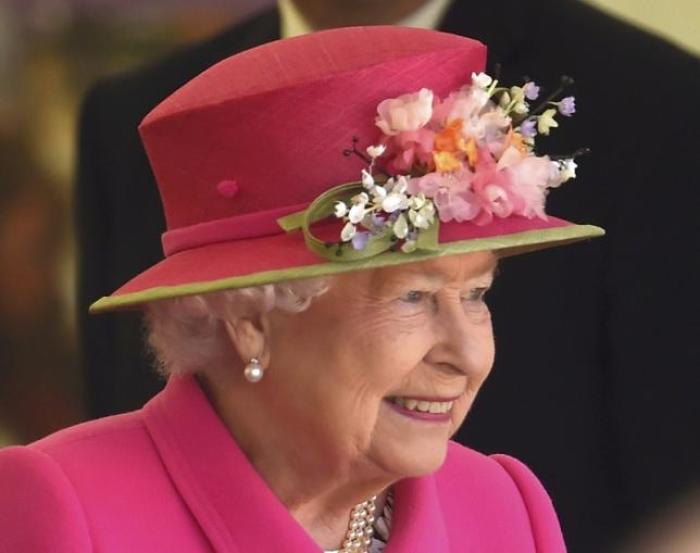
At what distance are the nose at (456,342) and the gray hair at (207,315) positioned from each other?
0.12m

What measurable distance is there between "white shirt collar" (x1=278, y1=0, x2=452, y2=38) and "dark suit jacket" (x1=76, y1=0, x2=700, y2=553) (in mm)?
18

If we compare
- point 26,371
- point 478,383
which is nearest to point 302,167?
point 478,383

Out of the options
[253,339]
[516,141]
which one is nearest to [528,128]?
[516,141]

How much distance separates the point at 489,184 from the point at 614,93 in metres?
0.81

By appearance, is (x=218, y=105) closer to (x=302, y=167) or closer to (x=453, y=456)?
(x=302, y=167)

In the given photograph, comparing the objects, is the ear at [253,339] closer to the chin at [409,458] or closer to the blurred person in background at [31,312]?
the chin at [409,458]

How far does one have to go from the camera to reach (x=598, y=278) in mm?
2039

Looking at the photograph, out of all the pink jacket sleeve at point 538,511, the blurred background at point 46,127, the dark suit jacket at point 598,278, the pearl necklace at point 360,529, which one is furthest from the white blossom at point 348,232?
the blurred background at point 46,127

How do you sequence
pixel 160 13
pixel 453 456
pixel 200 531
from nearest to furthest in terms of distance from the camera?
pixel 200 531 < pixel 453 456 < pixel 160 13

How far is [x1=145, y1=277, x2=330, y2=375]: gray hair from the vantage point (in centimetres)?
135

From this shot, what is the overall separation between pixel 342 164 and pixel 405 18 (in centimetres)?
79

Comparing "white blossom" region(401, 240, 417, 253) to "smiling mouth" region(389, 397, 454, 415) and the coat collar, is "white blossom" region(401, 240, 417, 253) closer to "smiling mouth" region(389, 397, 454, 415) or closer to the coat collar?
"smiling mouth" region(389, 397, 454, 415)

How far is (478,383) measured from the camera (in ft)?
4.58

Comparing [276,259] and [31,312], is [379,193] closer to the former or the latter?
[276,259]
